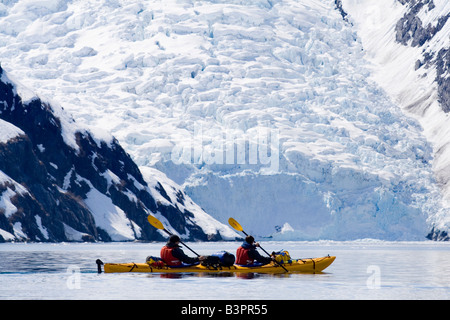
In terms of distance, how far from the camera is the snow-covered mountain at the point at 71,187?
101 meters

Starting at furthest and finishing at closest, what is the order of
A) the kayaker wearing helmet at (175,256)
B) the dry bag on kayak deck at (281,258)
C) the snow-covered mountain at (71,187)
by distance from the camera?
1. the snow-covered mountain at (71,187)
2. the dry bag on kayak deck at (281,258)
3. the kayaker wearing helmet at (175,256)

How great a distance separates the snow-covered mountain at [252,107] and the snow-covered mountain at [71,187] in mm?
13916

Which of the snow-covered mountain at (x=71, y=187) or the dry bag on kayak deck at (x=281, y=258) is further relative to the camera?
the snow-covered mountain at (x=71, y=187)

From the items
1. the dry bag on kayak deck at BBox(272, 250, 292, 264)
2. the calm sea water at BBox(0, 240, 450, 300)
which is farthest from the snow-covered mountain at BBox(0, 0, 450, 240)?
the calm sea water at BBox(0, 240, 450, 300)

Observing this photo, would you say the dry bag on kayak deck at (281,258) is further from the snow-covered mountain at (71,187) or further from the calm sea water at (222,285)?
the snow-covered mountain at (71,187)

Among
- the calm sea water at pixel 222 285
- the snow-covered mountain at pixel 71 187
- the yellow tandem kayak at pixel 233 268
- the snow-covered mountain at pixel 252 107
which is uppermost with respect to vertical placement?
the snow-covered mountain at pixel 252 107

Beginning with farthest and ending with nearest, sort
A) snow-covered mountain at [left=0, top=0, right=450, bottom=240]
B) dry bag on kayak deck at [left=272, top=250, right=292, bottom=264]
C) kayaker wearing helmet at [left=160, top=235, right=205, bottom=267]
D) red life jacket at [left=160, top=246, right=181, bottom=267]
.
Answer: snow-covered mountain at [left=0, top=0, right=450, bottom=240]
dry bag on kayak deck at [left=272, top=250, right=292, bottom=264]
red life jacket at [left=160, top=246, right=181, bottom=267]
kayaker wearing helmet at [left=160, top=235, right=205, bottom=267]

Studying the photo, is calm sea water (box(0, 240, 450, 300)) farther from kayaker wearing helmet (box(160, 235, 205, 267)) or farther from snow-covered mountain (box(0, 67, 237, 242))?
snow-covered mountain (box(0, 67, 237, 242))

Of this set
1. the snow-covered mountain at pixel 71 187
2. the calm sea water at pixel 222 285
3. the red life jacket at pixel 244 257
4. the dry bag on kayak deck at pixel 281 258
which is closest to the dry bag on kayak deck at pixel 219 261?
the red life jacket at pixel 244 257

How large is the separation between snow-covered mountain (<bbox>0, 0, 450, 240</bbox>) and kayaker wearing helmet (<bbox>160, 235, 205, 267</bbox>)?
10010 centimetres

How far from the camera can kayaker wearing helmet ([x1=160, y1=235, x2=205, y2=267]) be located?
36031 millimetres

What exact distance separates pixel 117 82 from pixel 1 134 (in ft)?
231

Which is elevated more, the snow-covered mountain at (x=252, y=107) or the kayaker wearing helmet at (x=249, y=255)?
the snow-covered mountain at (x=252, y=107)

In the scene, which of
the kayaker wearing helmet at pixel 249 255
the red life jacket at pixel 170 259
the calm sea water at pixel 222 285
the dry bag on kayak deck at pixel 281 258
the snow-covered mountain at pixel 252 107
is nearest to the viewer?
the calm sea water at pixel 222 285
